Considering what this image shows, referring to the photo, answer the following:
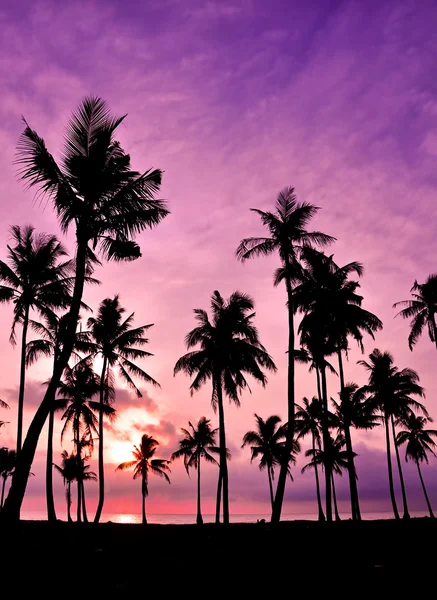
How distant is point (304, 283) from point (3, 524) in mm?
21982

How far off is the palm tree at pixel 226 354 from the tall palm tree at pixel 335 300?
409cm

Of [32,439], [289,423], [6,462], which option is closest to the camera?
[32,439]

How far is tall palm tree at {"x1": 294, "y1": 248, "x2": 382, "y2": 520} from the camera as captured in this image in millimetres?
28578

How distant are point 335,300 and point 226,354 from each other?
7846mm

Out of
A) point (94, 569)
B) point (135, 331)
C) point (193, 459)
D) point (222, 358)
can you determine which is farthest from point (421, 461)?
point (94, 569)

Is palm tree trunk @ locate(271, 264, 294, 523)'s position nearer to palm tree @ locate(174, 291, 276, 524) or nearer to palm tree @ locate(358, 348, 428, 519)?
palm tree @ locate(174, 291, 276, 524)

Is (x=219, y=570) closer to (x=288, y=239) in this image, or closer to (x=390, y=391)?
(x=288, y=239)

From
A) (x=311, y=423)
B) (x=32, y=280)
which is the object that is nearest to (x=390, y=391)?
(x=311, y=423)

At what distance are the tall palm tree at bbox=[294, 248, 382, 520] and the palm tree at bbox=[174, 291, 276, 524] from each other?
13.4 ft

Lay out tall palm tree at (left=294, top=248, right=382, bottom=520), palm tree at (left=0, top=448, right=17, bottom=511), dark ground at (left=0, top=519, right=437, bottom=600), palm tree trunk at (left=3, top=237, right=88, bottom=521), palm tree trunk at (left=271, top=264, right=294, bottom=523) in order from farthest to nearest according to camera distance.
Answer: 1. palm tree at (left=0, top=448, right=17, bottom=511)
2. tall palm tree at (left=294, top=248, right=382, bottom=520)
3. palm tree trunk at (left=271, top=264, right=294, bottom=523)
4. palm tree trunk at (left=3, top=237, right=88, bottom=521)
5. dark ground at (left=0, top=519, right=437, bottom=600)

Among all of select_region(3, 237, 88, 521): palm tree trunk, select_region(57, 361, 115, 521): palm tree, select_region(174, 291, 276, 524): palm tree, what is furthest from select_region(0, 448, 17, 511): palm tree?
select_region(3, 237, 88, 521): palm tree trunk

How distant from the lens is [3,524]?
34.1 ft

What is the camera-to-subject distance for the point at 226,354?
3003 cm

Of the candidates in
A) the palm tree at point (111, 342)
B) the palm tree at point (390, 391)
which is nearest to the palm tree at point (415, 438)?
the palm tree at point (390, 391)
